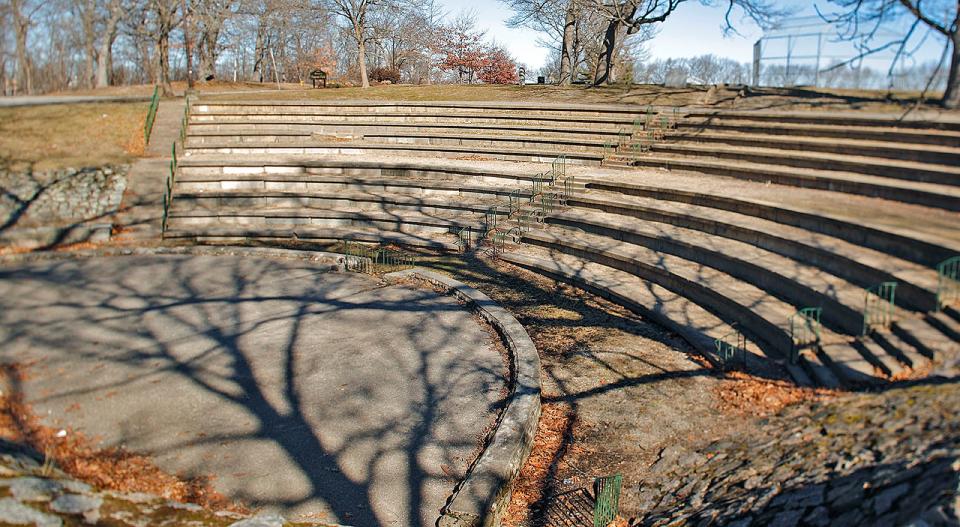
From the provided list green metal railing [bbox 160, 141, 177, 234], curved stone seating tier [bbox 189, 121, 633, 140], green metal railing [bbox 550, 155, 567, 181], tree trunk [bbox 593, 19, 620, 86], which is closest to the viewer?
green metal railing [bbox 550, 155, 567, 181]

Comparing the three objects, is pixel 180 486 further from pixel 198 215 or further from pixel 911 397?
pixel 198 215

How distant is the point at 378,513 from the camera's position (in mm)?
6230

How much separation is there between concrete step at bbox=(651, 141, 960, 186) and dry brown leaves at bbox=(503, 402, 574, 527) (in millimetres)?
8604

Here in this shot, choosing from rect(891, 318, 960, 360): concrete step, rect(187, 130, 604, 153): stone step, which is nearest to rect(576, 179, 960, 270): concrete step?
rect(891, 318, 960, 360): concrete step

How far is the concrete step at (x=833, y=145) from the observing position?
1313 cm

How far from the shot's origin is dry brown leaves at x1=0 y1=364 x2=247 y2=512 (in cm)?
653

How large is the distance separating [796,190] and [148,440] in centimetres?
1236

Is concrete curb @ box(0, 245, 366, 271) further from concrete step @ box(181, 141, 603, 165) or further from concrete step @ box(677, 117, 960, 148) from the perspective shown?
concrete step @ box(677, 117, 960, 148)

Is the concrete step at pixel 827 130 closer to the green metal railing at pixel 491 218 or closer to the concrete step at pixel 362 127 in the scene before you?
the concrete step at pixel 362 127

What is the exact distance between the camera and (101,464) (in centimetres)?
704

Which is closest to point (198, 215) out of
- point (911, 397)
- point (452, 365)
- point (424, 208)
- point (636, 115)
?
point (424, 208)

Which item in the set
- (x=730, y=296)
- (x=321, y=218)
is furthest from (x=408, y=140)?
(x=730, y=296)

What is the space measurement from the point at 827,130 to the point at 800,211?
5435mm

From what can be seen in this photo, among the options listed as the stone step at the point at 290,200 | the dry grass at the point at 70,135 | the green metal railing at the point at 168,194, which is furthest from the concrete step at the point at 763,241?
the dry grass at the point at 70,135
